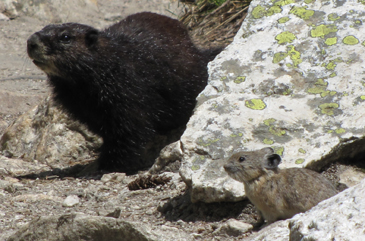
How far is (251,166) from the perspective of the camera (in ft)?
12.1

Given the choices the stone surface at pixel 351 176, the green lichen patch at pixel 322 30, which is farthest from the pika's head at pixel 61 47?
the stone surface at pixel 351 176

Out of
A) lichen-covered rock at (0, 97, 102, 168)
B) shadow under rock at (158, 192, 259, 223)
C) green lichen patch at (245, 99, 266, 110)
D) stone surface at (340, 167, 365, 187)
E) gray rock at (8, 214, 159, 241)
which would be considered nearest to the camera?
gray rock at (8, 214, 159, 241)

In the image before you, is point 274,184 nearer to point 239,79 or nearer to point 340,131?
point 340,131

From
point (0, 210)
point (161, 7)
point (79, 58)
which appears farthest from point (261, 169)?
point (161, 7)

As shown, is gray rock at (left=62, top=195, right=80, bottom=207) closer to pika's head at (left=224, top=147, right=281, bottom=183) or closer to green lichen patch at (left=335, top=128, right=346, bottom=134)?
pika's head at (left=224, top=147, right=281, bottom=183)

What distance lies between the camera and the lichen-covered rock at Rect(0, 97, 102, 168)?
6863 mm

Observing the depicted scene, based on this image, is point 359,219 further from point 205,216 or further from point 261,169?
point 205,216

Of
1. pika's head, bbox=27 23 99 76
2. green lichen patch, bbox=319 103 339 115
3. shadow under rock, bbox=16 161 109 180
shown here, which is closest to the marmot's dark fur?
pika's head, bbox=27 23 99 76

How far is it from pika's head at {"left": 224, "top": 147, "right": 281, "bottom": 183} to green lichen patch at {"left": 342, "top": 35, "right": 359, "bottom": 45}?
1.77 meters

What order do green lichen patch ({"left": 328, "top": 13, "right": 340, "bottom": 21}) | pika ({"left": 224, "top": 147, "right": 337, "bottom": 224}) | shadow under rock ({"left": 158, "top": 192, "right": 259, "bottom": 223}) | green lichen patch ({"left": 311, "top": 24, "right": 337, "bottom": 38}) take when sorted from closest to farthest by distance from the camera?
1. pika ({"left": 224, "top": 147, "right": 337, "bottom": 224})
2. shadow under rock ({"left": 158, "top": 192, "right": 259, "bottom": 223})
3. green lichen patch ({"left": 311, "top": 24, "right": 337, "bottom": 38})
4. green lichen patch ({"left": 328, "top": 13, "right": 340, "bottom": 21})

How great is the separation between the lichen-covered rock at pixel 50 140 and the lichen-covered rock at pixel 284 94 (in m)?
2.94

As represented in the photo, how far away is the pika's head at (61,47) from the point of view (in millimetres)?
6079

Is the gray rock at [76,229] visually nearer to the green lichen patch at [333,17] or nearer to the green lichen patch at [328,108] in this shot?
the green lichen patch at [328,108]

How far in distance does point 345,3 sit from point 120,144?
322cm
